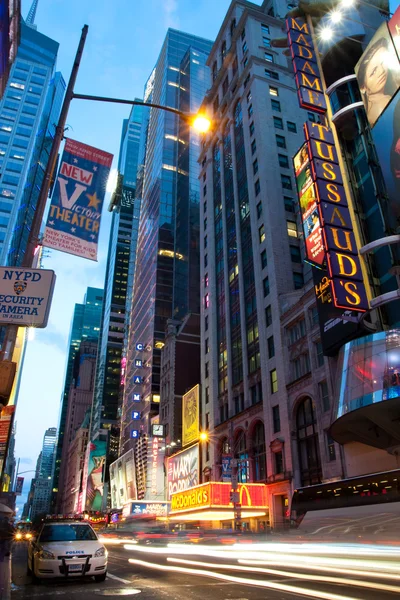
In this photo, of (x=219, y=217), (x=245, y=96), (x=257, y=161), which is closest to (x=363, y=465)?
(x=257, y=161)

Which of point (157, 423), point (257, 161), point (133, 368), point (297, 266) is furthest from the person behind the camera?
point (133, 368)

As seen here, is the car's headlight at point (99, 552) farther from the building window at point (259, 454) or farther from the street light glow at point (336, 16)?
the street light glow at point (336, 16)

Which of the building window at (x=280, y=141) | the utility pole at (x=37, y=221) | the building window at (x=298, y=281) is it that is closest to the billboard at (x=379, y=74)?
the building window at (x=280, y=141)

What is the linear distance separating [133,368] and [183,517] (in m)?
63.7

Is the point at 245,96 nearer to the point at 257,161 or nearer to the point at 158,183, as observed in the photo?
the point at 257,161

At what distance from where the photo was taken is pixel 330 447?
36.0 meters

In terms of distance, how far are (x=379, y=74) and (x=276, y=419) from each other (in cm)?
3344

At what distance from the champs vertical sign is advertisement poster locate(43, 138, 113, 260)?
23.9 m

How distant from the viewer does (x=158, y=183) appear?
424 feet

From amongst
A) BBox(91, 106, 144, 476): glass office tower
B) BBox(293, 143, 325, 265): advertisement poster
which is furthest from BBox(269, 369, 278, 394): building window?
BBox(91, 106, 144, 476): glass office tower

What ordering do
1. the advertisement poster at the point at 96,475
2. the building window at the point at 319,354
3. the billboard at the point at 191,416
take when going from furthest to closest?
the advertisement poster at the point at 96,475 < the billboard at the point at 191,416 < the building window at the point at 319,354

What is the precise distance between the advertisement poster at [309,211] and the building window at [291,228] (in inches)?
424

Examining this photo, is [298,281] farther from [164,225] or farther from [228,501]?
[164,225]

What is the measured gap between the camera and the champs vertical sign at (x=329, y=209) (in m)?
33.4
